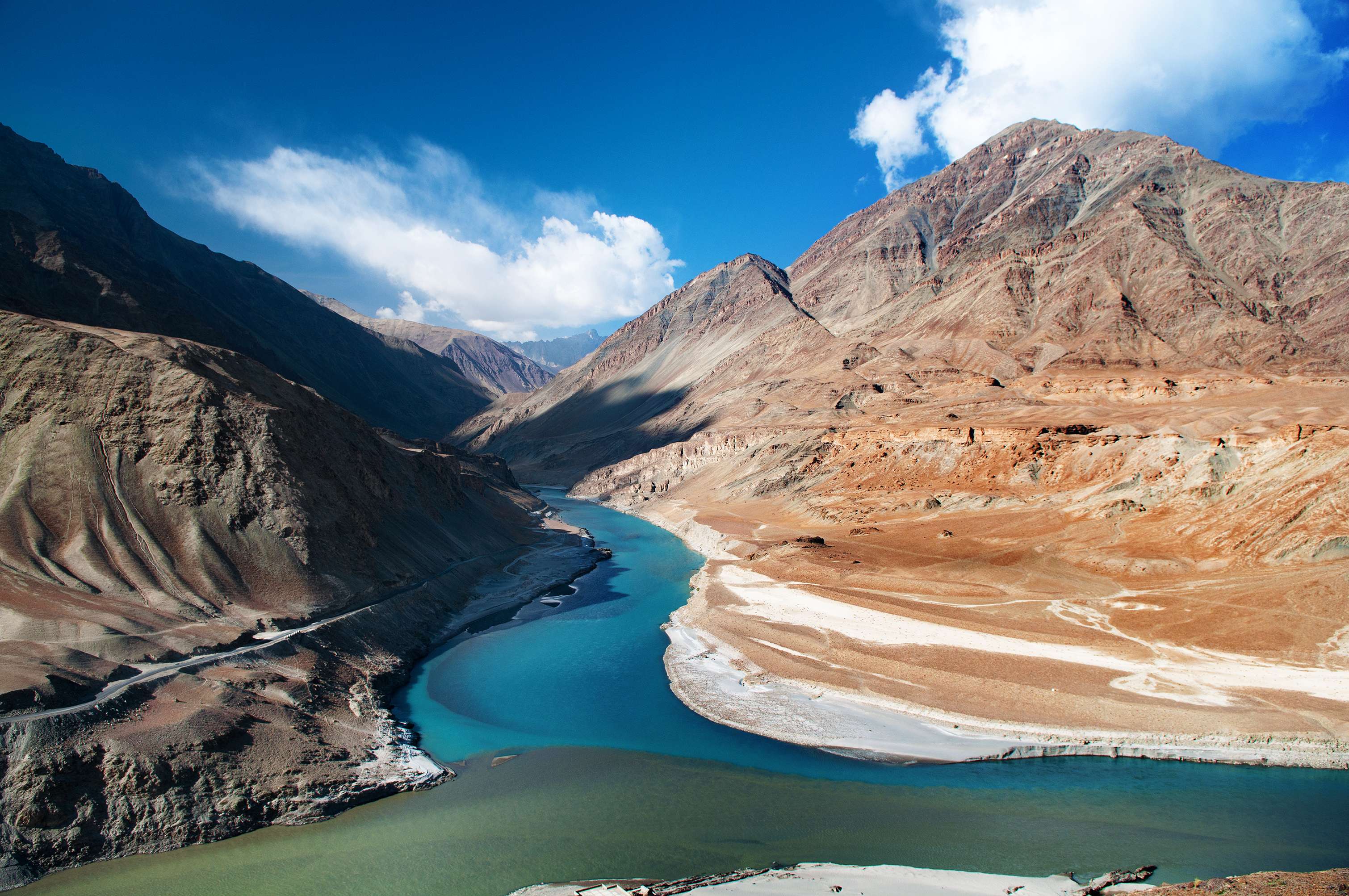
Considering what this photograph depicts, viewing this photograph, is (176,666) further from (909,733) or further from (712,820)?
(909,733)

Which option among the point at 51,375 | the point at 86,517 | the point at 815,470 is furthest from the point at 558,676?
the point at 815,470

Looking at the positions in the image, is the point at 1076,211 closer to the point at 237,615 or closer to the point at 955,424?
the point at 955,424

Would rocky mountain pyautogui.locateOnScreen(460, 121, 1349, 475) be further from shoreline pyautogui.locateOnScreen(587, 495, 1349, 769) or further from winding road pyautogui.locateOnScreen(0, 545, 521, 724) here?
winding road pyautogui.locateOnScreen(0, 545, 521, 724)

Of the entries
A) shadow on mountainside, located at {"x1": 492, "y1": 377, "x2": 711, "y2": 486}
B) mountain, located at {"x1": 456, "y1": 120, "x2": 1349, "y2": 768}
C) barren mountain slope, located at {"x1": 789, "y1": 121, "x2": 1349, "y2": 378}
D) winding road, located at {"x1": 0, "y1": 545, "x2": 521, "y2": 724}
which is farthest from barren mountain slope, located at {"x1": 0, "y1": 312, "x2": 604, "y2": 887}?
barren mountain slope, located at {"x1": 789, "y1": 121, "x2": 1349, "y2": 378}

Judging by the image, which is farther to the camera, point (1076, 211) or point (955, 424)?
point (1076, 211)

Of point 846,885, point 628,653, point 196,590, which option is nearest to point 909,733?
point 846,885
